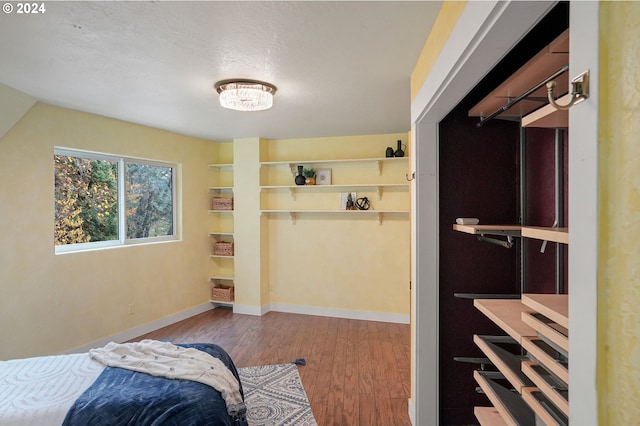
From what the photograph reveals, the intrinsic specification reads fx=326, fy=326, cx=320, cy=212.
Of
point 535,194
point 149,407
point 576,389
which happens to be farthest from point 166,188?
point 576,389

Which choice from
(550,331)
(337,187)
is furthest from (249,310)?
(550,331)

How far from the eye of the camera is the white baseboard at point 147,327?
3377 millimetres

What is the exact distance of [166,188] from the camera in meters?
4.45

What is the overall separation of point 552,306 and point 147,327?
4.25 m

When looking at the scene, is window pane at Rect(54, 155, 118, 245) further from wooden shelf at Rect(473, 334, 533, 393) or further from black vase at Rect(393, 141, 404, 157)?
wooden shelf at Rect(473, 334, 533, 393)

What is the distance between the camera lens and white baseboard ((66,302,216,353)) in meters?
3.38

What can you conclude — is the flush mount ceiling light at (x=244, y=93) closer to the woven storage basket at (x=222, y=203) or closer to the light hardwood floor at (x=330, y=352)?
the light hardwood floor at (x=330, y=352)

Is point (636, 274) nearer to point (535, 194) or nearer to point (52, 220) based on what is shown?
point (535, 194)

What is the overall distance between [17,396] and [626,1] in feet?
8.53

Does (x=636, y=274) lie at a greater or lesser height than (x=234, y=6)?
lesser

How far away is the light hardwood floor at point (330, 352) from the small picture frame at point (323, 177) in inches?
75.1

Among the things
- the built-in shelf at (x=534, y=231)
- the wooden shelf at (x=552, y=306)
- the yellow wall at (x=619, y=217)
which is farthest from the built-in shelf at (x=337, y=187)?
the yellow wall at (x=619, y=217)

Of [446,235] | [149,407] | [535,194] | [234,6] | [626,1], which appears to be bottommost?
[149,407]

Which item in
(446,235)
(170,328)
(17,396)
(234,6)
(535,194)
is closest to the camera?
(234,6)
